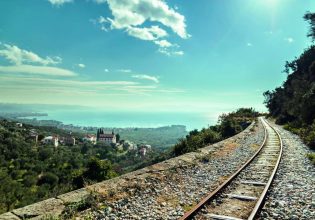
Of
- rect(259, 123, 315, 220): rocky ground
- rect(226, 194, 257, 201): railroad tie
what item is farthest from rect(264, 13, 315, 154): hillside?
rect(226, 194, 257, 201): railroad tie

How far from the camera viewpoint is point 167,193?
7801 millimetres

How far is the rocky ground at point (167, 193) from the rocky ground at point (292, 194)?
5.65 ft

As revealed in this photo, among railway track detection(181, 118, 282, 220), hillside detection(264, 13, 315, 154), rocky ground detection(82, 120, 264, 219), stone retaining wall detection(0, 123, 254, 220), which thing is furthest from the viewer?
hillside detection(264, 13, 315, 154)

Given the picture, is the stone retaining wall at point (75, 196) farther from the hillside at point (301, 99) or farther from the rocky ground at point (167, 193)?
the hillside at point (301, 99)

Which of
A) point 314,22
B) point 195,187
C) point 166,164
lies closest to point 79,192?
point 195,187

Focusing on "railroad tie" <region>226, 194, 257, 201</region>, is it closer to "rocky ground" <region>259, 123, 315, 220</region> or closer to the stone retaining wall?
"rocky ground" <region>259, 123, 315, 220</region>

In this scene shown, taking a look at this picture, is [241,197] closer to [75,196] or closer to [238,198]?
[238,198]

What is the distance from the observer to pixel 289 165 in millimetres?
11875

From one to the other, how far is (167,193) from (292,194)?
343 centimetres

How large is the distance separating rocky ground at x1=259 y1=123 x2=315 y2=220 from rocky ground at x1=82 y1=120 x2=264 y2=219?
5.65 feet

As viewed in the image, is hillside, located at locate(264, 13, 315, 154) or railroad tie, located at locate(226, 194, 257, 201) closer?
railroad tie, located at locate(226, 194, 257, 201)

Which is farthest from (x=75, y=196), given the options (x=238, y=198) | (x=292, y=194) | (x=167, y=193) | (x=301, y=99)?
(x=301, y=99)

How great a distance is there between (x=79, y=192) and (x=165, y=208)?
89.0 inches

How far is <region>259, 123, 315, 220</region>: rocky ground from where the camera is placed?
618cm
